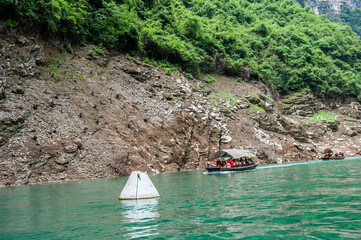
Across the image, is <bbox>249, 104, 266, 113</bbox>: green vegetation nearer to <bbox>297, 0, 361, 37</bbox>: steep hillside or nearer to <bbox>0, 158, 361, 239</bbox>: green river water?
<bbox>0, 158, 361, 239</bbox>: green river water

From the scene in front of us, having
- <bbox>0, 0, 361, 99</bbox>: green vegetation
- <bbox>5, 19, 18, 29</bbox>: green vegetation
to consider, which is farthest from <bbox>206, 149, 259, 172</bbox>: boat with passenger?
<bbox>5, 19, 18, 29</bbox>: green vegetation

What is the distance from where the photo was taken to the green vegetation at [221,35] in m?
40.6

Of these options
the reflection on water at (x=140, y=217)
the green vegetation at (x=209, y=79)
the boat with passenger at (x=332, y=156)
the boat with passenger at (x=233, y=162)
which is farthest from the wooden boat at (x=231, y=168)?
the green vegetation at (x=209, y=79)

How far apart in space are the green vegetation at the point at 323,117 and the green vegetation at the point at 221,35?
6.19 m

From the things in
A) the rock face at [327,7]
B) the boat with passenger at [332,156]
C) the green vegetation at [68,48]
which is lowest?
the boat with passenger at [332,156]

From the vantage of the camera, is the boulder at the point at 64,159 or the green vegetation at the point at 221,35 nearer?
the boulder at the point at 64,159

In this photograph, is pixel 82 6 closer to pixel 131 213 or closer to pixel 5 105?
pixel 5 105

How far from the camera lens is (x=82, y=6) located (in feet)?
134

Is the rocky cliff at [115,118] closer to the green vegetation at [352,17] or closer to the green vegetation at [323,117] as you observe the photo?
the green vegetation at [323,117]

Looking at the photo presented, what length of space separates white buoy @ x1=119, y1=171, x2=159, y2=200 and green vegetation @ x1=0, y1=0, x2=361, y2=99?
3024 centimetres

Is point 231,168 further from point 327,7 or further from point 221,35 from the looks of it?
point 327,7

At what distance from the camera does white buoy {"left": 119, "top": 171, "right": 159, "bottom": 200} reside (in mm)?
13469

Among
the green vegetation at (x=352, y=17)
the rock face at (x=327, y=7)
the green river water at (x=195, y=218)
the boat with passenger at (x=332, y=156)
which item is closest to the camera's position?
the green river water at (x=195, y=218)

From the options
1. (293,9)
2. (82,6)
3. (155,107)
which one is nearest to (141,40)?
(82,6)
